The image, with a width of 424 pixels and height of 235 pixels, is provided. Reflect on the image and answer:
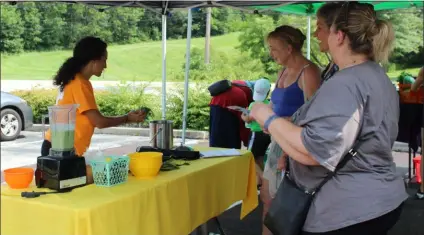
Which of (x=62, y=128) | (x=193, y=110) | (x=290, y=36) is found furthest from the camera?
(x=193, y=110)

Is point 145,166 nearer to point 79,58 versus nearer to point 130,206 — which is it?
point 130,206

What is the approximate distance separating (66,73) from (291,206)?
1.67m

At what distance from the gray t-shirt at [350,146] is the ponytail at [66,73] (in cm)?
162

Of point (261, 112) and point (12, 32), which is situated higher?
point (12, 32)

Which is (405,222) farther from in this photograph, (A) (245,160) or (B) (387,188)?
(B) (387,188)

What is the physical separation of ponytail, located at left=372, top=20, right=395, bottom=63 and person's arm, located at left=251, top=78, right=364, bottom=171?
0.63ft

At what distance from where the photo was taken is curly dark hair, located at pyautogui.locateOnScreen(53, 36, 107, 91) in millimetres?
2785

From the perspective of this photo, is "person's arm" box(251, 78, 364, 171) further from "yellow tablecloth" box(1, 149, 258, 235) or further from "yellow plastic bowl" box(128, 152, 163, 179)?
"yellow plastic bowl" box(128, 152, 163, 179)

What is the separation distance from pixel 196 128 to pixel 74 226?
8.05m

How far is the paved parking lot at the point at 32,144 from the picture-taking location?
22.0 ft

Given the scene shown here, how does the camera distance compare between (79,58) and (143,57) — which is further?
(143,57)

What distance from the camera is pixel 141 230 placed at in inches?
75.8

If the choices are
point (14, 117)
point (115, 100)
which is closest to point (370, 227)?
point (14, 117)

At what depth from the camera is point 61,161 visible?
1835 mm
